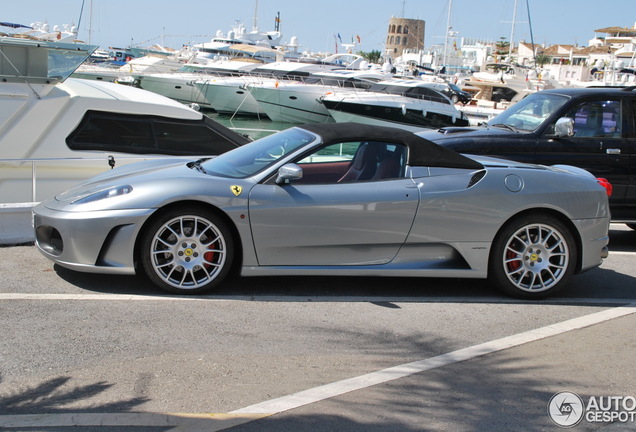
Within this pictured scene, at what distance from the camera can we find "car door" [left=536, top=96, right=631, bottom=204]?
8664 mm

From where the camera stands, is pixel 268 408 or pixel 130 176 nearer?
pixel 268 408

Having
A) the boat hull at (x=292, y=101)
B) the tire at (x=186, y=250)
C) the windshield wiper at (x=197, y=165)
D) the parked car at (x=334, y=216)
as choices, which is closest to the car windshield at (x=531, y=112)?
the parked car at (x=334, y=216)

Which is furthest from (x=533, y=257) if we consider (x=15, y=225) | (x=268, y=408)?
(x=15, y=225)

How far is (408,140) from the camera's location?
6227mm

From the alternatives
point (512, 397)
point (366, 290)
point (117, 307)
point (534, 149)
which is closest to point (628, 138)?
point (534, 149)

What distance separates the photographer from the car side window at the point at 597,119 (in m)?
8.84

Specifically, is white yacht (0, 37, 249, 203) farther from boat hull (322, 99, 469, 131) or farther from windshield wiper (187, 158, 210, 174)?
boat hull (322, 99, 469, 131)

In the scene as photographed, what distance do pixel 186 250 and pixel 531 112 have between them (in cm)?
540

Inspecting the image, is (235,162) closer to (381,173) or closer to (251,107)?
(381,173)

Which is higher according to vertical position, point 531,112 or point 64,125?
point 531,112

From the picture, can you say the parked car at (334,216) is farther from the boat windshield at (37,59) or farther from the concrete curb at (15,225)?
the boat windshield at (37,59)

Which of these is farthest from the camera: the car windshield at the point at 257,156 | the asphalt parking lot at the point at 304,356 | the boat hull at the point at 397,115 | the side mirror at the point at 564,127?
the boat hull at the point at 397,115

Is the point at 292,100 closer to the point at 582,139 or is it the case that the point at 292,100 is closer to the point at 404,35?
the point at 582,139

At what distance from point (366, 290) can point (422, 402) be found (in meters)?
2.25
